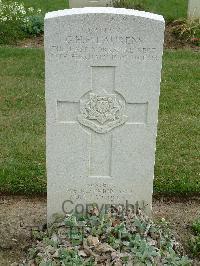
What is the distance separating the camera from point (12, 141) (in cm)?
668

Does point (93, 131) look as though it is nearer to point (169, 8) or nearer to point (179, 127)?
point (179, 127)

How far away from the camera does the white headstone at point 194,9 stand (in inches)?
452

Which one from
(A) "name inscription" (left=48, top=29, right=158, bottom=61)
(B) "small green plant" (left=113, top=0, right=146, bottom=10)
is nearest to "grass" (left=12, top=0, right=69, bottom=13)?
(B) "small green plant" (left=113, top=0, right=146, bottom=10)

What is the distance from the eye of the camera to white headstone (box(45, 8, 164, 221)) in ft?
13.5

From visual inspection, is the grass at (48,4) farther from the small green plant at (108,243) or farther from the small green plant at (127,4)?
the small green plant at (108,243)

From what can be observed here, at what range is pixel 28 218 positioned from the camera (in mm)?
5211

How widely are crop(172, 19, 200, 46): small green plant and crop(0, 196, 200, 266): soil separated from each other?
598cm

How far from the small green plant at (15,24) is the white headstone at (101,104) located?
6.98 m

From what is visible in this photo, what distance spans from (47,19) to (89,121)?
2.88 feet

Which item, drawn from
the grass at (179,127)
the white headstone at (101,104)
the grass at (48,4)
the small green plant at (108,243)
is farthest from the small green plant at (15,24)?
the small green plant at (108,243)

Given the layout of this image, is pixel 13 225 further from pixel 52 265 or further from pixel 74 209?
pixel 52 265

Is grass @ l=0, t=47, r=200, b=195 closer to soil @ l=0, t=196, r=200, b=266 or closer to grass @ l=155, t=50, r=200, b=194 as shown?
grass @ l=155, t=50, r=200, b=194

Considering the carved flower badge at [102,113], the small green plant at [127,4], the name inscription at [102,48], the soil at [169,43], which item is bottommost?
the soil at [169,43]

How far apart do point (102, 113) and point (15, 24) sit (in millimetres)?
7666
